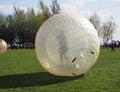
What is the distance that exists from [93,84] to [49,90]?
1761 millimetres

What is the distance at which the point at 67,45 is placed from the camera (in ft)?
38.8

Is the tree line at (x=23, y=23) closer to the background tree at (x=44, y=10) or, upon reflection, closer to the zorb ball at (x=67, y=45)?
the background tree at (x=44, y=10)

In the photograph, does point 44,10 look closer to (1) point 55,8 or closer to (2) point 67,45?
(1) point 55,8

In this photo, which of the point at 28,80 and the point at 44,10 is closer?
the point at 28,80

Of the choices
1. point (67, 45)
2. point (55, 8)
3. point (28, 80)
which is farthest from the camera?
point (55, 8)

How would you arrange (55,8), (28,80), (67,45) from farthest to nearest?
(55,8)
(28,80)
(67,45)

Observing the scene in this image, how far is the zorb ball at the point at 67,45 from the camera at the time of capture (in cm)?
1187

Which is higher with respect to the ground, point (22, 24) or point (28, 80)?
point (28, 80)

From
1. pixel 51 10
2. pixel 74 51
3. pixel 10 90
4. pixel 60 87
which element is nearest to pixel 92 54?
pixel 74 51

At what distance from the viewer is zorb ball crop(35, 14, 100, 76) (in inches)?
467

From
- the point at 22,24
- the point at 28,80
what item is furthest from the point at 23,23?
the point at 28,80

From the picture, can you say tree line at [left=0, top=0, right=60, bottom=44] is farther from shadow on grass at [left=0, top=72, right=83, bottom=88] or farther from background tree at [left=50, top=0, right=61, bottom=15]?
shadow on grass at [left=0, top=72, right=83, bottom=88]

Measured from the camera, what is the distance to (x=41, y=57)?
1234 centimetres

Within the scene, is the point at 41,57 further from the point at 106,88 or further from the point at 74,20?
the point at 106,88
